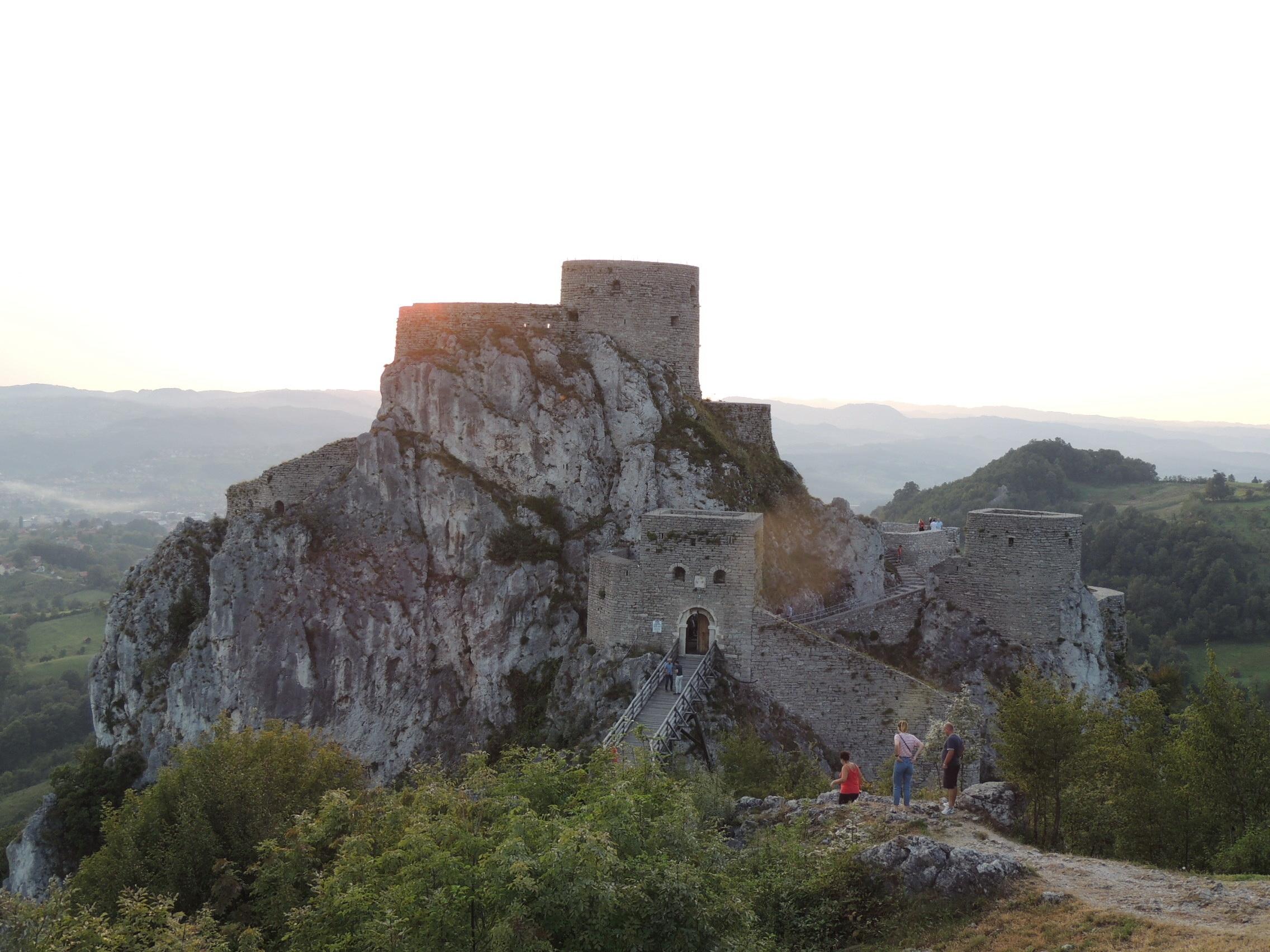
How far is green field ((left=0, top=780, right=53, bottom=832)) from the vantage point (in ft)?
221

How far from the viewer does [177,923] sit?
41.3ft

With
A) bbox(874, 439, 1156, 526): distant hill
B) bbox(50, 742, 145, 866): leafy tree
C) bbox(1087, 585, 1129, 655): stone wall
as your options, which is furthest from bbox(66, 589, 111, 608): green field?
bbox(1087, 585, 1129, 655): stone wall

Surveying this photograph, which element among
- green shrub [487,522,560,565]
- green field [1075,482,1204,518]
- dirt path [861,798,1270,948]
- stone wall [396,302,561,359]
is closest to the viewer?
dirt path [861,798,1270,948]

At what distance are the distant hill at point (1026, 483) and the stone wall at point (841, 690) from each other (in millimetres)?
64726

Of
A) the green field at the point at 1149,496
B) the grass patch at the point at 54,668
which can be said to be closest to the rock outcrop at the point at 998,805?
the green field at the point at 1149,496

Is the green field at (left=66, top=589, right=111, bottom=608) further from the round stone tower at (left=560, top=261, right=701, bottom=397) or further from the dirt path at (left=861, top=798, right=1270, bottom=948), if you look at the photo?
the dirt path at (left=861, top=798, right=1270, bottom=948)

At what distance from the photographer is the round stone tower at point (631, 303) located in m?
44.5

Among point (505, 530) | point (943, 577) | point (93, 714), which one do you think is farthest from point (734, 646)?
point (93, 714)

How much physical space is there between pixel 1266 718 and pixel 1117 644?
2255cm

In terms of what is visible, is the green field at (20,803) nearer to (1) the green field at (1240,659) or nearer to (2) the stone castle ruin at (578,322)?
(2) the stone castle ruin at (578,322)

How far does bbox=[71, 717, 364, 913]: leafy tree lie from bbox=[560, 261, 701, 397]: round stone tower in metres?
25.8

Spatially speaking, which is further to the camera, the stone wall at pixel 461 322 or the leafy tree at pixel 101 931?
the stone wall at pixel 461 322

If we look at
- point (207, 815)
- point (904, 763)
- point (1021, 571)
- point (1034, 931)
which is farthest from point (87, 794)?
point (1034, 931)

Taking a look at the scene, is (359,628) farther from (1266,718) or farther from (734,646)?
(1266,718)
